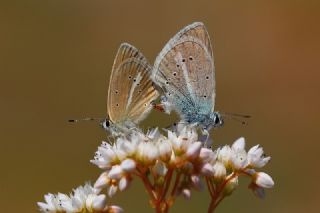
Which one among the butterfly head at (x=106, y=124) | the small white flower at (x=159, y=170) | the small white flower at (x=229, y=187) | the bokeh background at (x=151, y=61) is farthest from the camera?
the bokeh background at (x=151, y=61)

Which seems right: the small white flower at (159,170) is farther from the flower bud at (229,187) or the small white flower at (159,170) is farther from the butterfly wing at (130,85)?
the butterfly wing at (130,85)

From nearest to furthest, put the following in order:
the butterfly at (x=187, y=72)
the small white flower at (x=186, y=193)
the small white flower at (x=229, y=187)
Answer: the small white flower at (x=186, y=193) < the small white flower at (x=229, y=187) < the butterfly at (x=187, y=72)

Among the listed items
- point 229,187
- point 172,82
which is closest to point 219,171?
point 229,187

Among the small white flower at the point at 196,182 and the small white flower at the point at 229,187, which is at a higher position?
the small white flower at the point at 196,182

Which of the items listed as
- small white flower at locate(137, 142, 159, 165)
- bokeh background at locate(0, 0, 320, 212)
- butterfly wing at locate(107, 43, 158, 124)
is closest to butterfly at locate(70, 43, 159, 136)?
butterfly wing at locate(107, 43, 158, 124)

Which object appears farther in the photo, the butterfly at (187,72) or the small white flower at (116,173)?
the butterfly at (187,72)

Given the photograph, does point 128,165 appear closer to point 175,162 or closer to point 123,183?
point 123,183

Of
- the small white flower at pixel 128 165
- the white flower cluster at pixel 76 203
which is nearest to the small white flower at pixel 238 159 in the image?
the small white flower at pixel 128 165
